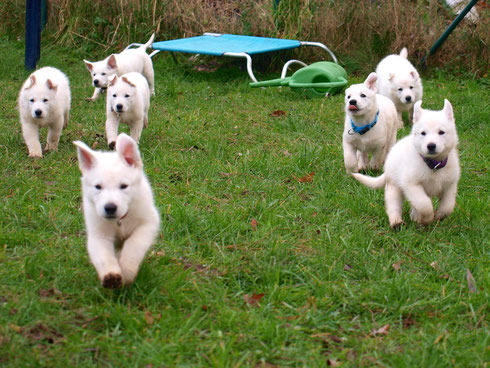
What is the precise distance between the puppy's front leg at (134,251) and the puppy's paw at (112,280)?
9 cm

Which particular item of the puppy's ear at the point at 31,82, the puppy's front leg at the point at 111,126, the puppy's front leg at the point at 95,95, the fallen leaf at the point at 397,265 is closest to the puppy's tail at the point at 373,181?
the fallen leaf at the point at 397,265

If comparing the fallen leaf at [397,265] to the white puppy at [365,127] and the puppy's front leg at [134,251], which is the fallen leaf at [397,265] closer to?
the puppy's front leg at [134,251]

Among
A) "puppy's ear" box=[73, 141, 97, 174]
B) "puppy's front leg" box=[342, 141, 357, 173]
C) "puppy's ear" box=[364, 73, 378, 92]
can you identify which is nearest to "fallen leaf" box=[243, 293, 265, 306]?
"puppy's ear" box=[73, 141, 97, 174]

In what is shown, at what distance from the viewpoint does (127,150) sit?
3.46m

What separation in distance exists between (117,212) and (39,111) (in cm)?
356

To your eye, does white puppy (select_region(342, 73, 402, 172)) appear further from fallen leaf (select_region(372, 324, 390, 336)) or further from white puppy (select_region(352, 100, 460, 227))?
fallen leaf (select_region(372, 324, 390, 336))

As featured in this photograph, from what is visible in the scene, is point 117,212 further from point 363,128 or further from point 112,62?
point 112,62

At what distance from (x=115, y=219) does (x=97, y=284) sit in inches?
14.9

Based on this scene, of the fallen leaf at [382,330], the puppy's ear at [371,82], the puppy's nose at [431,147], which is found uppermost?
the puppy's nose at [431,147]

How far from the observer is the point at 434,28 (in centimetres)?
1121

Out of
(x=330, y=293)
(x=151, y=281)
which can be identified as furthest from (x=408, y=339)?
(x=151, y=281)

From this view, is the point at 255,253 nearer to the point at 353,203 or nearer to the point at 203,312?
the point at 203,312

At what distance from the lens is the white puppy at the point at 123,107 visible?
6.72 metres

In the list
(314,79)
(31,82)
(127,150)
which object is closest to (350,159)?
(127,150)
